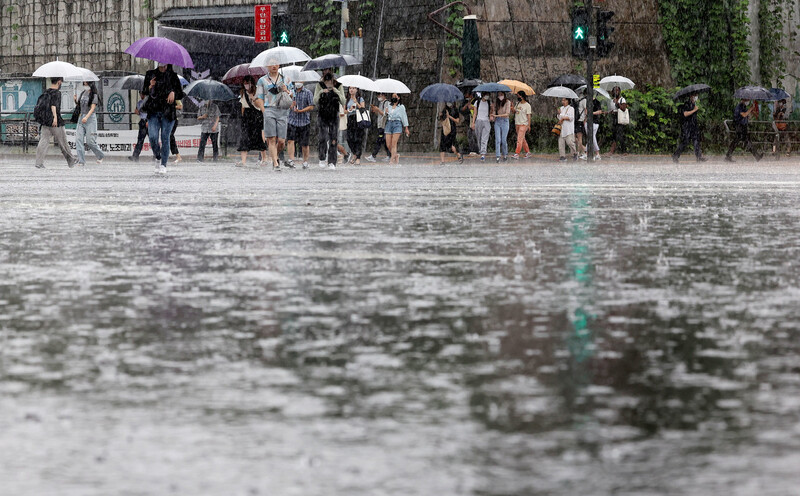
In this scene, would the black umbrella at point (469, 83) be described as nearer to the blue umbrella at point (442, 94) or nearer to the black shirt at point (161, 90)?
the blue umbrella at point (442, 94)

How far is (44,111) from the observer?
79.2 ft

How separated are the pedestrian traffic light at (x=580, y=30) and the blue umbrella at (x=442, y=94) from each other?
137 inches

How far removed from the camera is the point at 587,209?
12000mm

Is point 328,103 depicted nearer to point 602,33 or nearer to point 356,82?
point 356,82

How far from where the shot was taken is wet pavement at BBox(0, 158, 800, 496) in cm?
285

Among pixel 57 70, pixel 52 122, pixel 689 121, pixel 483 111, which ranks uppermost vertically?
pixel 57 70

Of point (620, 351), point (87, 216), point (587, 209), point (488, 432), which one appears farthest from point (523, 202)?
point (488, 432)

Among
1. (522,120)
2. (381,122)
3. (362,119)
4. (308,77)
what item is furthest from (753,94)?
(308,77)

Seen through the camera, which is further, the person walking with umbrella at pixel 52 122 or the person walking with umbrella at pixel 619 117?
the person walking with umbrella at pixel 619 117

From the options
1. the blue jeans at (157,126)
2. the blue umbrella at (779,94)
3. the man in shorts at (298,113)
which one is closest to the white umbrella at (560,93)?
the blue umbrella at (779,94)

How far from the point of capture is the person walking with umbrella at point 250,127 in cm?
2591

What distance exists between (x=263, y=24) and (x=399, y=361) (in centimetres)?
3364

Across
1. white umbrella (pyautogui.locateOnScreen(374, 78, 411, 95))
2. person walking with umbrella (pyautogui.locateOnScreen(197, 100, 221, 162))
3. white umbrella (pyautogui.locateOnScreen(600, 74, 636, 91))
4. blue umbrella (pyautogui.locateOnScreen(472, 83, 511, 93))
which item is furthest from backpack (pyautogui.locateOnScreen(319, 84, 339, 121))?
white umbrella (pyautogui.locateOnScreen(600, 74, 636, 91))

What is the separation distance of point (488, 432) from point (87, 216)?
27.1ft
